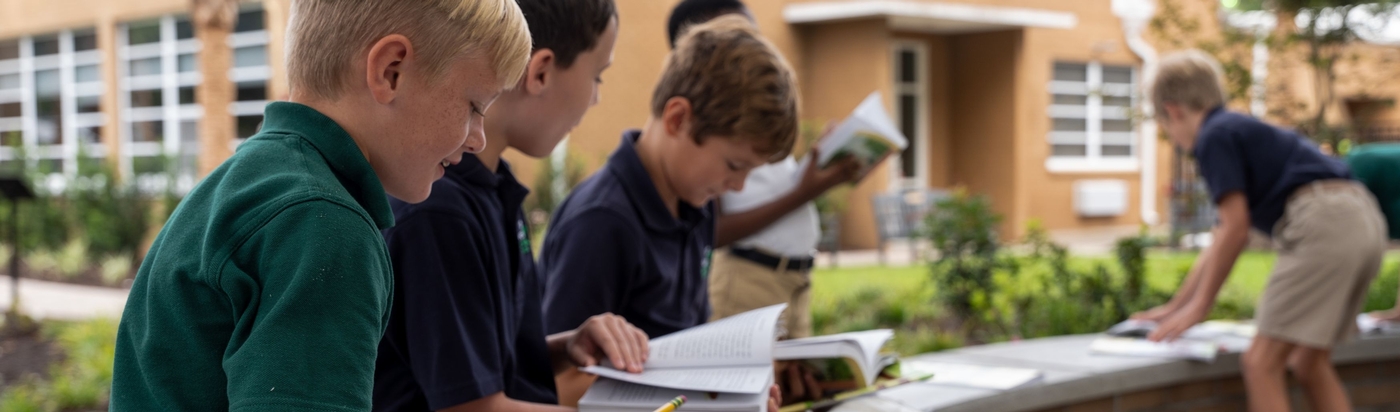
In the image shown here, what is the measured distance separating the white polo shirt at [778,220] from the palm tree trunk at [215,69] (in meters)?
8.94

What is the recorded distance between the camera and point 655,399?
72.7 inches

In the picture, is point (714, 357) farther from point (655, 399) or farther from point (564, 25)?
point (564, 25)

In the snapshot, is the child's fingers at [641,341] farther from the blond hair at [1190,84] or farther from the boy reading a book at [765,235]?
the blond hair at [1190,84]

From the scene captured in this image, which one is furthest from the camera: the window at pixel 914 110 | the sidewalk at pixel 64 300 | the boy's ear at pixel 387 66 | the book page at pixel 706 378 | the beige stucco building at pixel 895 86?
the window at pixel 914 110

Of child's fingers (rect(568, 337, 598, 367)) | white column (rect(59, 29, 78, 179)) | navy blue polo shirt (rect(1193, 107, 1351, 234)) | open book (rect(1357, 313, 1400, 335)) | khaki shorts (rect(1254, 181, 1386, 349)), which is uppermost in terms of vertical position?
white column (rect(59, 29, 78, 179))

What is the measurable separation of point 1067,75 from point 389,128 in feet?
61.8

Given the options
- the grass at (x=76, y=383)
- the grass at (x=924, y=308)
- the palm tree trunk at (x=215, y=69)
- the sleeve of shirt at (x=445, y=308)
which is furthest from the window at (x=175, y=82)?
the sleeve of shirt at (x=445, y=308)

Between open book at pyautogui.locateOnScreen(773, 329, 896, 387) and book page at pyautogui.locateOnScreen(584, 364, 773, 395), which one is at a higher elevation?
book page at pyautogui.locateOnScreen(584, 364, 773, 395)

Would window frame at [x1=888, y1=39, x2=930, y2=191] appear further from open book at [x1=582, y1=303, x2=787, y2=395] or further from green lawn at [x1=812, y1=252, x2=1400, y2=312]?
open book at [x1=582, y1=303, x2=787, y2=395]

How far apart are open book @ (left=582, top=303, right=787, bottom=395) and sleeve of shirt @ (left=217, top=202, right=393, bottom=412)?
0.83 meters

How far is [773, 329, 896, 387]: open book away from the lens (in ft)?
7.14

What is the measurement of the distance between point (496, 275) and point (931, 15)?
48.4ft

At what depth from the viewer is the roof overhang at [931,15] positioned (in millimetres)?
15367

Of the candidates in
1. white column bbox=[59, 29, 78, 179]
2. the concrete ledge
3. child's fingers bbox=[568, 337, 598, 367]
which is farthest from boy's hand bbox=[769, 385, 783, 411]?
white column bbox=[59, 29, 78, 179]
